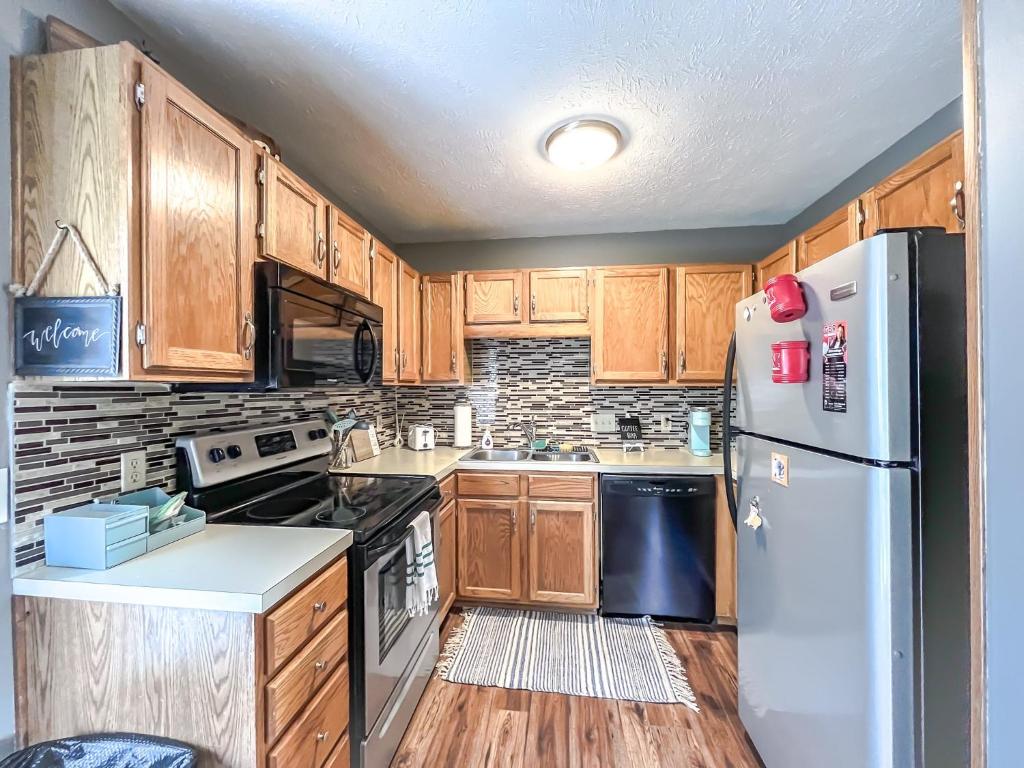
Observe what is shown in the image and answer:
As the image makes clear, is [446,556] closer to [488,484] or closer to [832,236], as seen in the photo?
[488,484]

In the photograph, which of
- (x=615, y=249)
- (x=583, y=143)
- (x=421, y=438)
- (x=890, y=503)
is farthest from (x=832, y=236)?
(x=421, y=438)

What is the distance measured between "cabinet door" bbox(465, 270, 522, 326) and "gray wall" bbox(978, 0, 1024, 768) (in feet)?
7.48

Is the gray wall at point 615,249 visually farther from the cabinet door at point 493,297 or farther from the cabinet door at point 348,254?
the cabinet door at point 348,254

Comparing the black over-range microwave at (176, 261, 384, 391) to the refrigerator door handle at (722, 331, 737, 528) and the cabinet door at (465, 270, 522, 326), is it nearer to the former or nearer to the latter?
the cabinet door at (465, 270, 522, 326)

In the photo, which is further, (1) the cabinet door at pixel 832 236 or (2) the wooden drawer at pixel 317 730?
(1) the cabinet door at pixel 832 236

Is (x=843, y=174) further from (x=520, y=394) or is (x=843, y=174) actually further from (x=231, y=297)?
(x=231, y=297)

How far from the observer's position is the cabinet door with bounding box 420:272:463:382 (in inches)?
107

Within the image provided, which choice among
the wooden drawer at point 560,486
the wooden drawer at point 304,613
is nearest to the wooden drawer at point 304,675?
the wooden drawer at point 304,613

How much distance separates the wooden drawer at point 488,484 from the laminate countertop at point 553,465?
4 centimetres

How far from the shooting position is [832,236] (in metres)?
1.78

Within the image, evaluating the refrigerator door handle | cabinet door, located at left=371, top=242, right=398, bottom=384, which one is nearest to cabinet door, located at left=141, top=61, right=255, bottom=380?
cabinet door, located at left=371, top=242, right=398, bottom=384

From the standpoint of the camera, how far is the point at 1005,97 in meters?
0.45

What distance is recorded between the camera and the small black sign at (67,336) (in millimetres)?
901

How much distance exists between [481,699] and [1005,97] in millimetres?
2234
